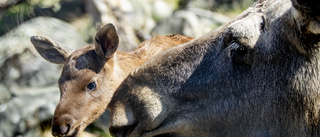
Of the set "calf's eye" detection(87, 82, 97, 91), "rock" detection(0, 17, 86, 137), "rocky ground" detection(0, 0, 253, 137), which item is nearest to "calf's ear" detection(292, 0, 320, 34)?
"calf's eye" detection(87, 82, 97, 91)

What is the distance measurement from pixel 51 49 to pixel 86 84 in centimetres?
100

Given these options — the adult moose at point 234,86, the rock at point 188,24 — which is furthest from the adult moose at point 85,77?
the rock at point 188,24

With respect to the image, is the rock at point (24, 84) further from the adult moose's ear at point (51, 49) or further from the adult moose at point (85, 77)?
the adult moose at point (85, 77)

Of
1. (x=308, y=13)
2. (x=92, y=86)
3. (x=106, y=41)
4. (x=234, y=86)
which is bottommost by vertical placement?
(x=92, y=86)

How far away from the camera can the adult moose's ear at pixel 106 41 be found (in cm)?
472

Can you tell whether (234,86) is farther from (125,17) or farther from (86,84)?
(125,17)

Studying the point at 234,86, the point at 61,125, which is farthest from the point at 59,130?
the point at 234,86

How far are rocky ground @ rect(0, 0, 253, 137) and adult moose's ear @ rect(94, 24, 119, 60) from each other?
1.95m

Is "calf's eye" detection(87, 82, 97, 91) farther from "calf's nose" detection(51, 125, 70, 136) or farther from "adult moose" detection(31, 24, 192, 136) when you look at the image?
"calf's nose" detection(51, 125, 70, 136)

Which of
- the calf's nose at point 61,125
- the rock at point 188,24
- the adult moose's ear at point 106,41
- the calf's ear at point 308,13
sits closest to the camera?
the calf's ear at point 308,13

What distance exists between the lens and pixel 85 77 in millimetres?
4660

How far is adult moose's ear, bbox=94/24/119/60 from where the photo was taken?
472cm

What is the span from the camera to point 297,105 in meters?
2.65

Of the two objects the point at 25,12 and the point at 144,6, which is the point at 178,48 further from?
the point at 144,6
